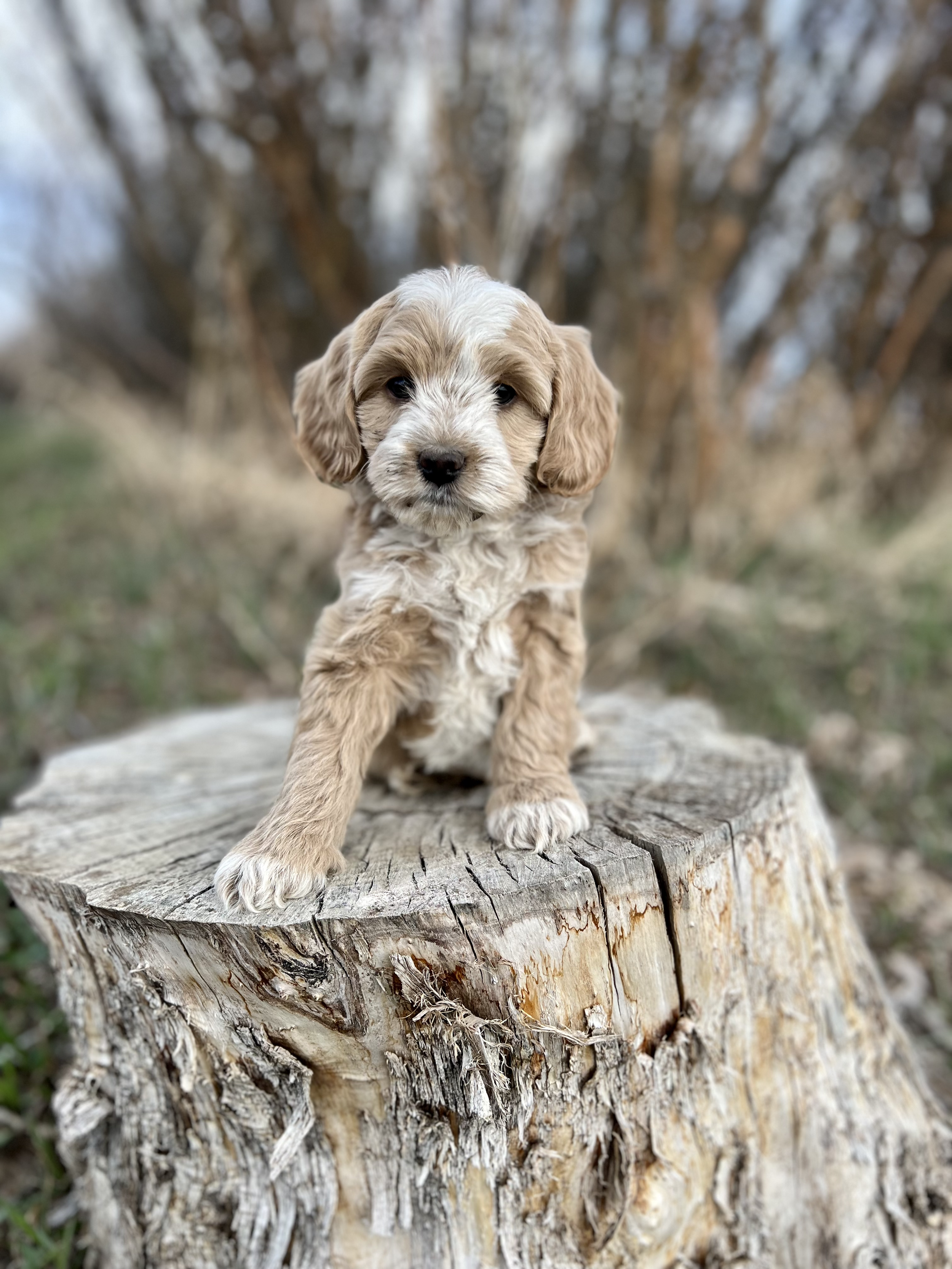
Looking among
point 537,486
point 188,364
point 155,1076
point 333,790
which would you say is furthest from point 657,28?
point 188,364

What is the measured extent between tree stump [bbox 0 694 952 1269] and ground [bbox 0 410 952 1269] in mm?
786

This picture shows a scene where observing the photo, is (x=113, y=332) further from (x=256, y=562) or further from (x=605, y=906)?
(x=605, y=906)

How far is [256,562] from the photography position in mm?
7434

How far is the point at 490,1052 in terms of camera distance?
2.09 m

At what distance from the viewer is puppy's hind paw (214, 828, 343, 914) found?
6.86ft

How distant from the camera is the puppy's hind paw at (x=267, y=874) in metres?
2.09

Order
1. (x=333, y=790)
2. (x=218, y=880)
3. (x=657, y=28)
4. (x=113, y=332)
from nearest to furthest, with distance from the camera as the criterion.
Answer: (x=218, y=880)
(x=333, y=790)
(x=657, y=28)
(x=113, y=332)

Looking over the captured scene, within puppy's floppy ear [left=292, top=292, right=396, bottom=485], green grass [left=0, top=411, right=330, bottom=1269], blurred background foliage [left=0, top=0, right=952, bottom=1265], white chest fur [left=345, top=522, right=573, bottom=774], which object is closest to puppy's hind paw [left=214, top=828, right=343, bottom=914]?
white chest fur [left=345, top=522, right=573, bottom=774]

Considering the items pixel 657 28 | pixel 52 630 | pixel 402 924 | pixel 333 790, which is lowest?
pixel 402 924

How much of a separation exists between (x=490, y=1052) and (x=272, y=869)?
0.65 m

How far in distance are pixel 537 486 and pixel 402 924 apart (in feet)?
3.88

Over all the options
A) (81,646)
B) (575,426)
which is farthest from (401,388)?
(81,646)

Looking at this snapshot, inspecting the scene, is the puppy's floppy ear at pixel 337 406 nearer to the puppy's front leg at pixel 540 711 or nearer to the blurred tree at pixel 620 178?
the puppy's front leg at pixel 540 711

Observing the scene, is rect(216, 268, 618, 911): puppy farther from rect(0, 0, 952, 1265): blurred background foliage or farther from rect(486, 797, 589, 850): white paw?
rect(0, 0, 952, 1265): blurred background foliage
